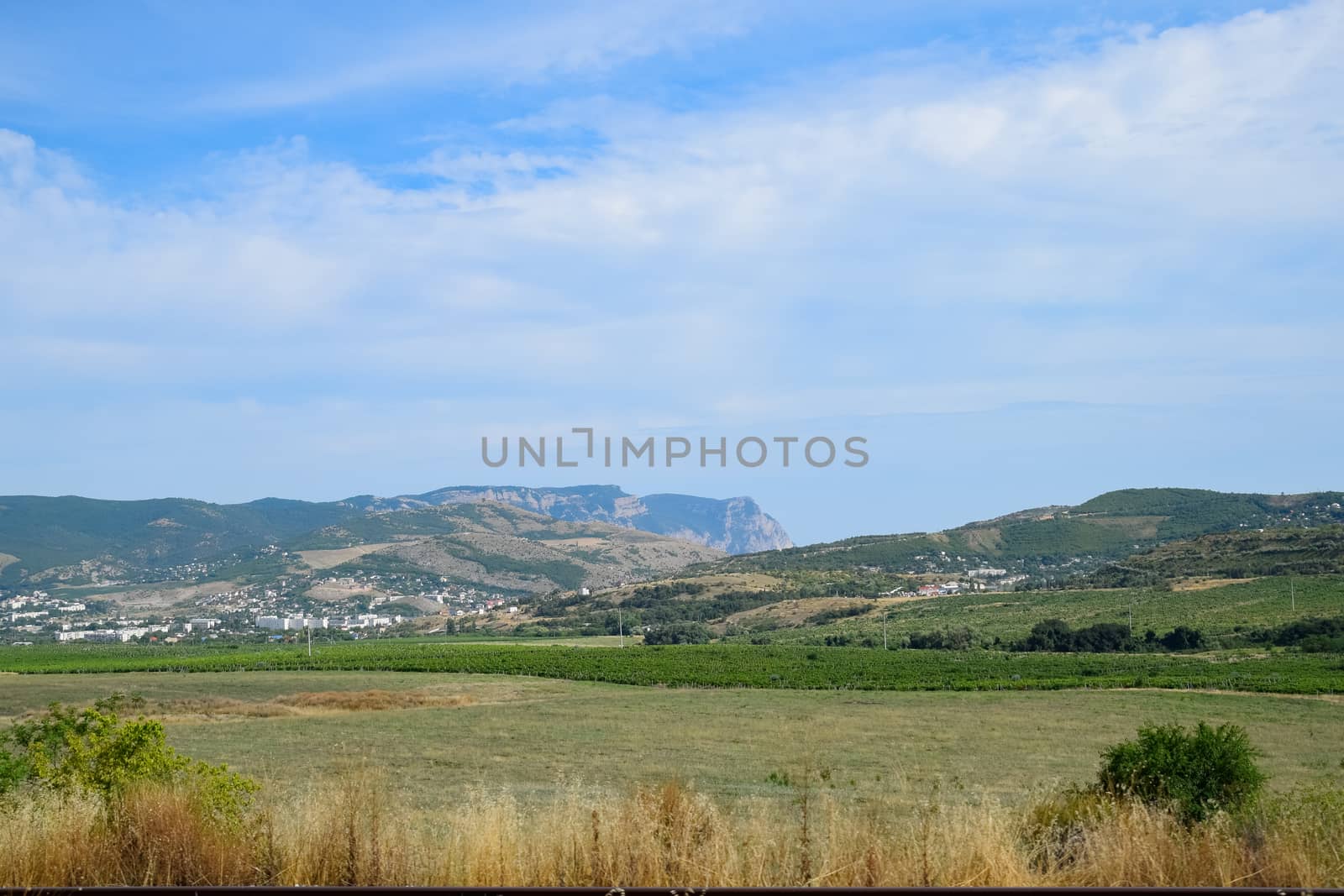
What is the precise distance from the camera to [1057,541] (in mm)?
187250

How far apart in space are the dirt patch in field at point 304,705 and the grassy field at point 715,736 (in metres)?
0.31

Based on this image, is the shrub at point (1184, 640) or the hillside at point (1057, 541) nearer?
the shrub at point (1184, 640)

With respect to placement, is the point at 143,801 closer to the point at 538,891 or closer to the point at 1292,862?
the point at 538,891

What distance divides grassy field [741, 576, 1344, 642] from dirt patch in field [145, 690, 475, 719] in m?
47.8

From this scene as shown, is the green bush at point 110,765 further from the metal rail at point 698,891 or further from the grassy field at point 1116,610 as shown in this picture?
the grassy field at point 1116,610

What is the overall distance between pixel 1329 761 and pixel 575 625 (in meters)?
123

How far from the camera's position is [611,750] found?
31.4 meters

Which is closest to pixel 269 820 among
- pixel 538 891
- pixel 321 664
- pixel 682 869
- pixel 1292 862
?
pixel 538 891

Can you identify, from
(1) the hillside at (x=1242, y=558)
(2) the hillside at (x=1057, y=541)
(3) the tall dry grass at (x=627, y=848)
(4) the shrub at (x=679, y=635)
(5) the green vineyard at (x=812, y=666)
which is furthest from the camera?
(2) the hillside at (x=1057, y=541)

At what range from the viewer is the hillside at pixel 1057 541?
175750 millimetres

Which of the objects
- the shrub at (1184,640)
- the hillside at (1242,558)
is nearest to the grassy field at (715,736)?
the shrub at (1184,640)

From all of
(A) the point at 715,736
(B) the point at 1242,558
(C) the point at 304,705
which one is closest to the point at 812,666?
(C) the point at 304,705

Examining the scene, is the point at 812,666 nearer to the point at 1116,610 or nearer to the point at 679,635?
the point at 1116,610

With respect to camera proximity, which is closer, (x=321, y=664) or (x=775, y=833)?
(x=775, y=833)
